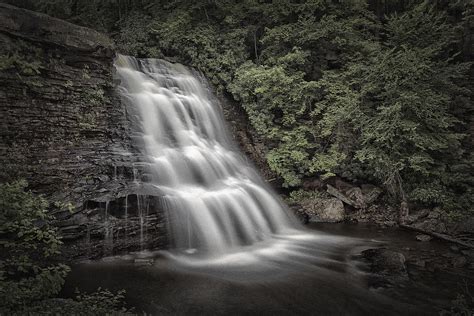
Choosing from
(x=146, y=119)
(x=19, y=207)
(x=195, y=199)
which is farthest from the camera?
(x=146, y=119)

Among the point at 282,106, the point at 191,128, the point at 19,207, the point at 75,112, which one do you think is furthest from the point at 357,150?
the point at 19,207

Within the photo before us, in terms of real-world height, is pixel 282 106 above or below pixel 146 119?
above

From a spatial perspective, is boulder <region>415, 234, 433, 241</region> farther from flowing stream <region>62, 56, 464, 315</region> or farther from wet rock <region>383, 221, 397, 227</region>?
wet rock <region>383, 221, 397, 227</region>

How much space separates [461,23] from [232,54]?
9.47m

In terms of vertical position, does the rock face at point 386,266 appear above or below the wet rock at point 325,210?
below

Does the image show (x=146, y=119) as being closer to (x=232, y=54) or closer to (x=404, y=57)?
(x=232, y=54)

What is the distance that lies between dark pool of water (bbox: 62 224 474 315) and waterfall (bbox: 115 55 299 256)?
0.92m

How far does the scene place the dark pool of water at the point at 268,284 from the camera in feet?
17.6

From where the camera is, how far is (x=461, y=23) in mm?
11891

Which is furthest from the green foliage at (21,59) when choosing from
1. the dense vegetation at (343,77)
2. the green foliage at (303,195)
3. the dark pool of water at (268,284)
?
the green foliage at (303,195)

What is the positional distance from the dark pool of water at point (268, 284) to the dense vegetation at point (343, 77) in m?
3.85

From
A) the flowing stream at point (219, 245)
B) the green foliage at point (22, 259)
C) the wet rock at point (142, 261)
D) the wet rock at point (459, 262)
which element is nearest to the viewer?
the green foliage at point (22, 259)

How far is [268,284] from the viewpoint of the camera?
6277 mm

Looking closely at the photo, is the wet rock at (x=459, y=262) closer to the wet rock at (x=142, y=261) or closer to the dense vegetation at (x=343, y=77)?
the dense vegetation at (x=343, y=77)
